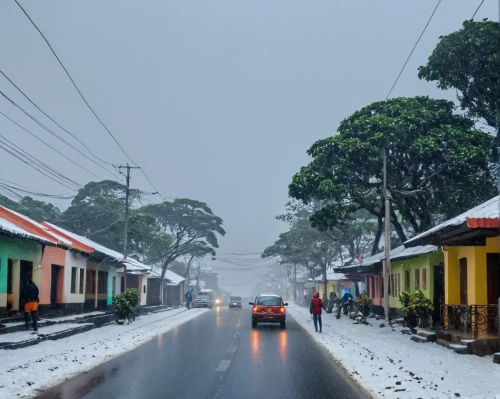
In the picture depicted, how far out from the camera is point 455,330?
21.2 metres

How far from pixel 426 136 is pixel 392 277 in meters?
13.0

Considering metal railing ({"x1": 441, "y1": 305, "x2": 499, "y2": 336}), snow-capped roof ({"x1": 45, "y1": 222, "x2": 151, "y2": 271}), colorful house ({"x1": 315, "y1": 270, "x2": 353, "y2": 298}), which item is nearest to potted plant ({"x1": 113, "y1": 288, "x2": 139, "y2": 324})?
snow-capped roof ({"x1": 45, "y1": 222, "x2": 151, "y2": 271})

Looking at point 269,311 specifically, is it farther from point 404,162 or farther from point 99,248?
point 99,248

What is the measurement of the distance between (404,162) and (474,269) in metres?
14.6

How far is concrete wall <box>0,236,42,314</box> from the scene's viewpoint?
79.5 ft

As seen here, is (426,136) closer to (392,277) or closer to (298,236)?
(392,277)

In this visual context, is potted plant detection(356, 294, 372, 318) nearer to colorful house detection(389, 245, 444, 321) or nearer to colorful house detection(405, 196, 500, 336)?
colorful house detection(389, 245, 444, 321)

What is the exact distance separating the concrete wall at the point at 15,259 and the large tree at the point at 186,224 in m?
39.6

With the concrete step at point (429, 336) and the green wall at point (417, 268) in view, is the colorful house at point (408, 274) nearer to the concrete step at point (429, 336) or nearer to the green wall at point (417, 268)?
the green wall at point (417, 268)

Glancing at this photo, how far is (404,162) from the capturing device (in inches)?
1331

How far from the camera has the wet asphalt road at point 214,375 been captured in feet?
36.5

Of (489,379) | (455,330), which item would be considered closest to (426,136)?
(455,330)

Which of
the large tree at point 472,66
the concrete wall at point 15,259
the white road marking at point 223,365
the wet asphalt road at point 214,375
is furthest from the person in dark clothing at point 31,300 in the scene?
the large tree at point 472,66

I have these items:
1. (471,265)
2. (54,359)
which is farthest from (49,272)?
(471,265)
